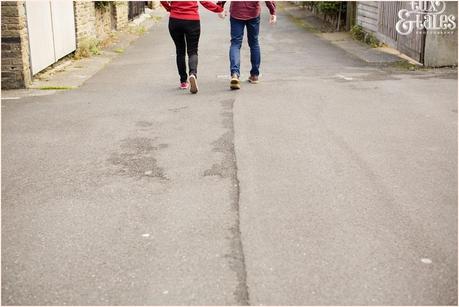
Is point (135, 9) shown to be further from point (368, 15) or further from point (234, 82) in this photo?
point (234, 82)

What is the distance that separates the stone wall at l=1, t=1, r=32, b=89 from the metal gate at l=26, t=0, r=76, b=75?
1.08 ft

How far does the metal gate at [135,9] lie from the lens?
20078 millimetres

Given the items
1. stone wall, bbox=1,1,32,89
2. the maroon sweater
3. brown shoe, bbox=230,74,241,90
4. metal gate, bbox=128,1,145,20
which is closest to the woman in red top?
the maroon sweater

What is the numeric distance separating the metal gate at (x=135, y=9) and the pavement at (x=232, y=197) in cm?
1173

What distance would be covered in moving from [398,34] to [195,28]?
18.7 feet

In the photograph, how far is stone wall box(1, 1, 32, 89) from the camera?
898 cm

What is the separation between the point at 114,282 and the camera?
3.42 metres

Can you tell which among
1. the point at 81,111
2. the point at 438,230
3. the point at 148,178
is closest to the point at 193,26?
the point at 81,111

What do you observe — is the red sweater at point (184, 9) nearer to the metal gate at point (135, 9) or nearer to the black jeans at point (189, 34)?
the black jeans at point (189, 34)

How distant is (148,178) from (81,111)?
9.78 ft

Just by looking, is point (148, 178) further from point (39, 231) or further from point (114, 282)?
point (114, 282)

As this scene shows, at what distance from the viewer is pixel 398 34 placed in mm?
12797

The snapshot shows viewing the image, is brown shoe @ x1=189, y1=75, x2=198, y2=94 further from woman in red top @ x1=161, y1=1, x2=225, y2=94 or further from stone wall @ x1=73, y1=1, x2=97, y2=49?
stone wall @ x1=73, y1=1, x2=97, y2=49

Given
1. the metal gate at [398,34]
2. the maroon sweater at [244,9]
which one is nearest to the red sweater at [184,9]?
the maroon sweater at [244,9]
